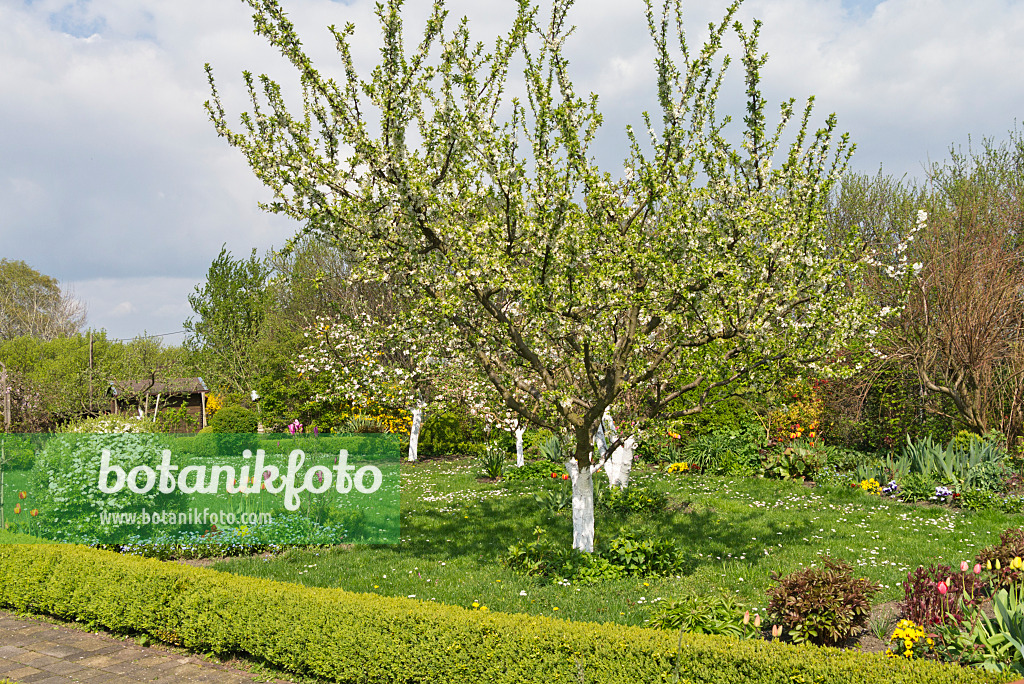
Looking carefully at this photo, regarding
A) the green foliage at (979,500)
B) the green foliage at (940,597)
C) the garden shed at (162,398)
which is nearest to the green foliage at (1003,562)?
the green foliage at (940,597)

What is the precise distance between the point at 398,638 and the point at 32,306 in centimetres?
5203

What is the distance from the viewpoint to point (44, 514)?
9344 mm

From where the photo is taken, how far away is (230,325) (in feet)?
81.7

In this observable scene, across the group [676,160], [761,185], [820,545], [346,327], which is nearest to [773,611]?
[820,545]

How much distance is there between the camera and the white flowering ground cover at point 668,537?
702 cm

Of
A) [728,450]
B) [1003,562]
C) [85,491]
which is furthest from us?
[728,450]

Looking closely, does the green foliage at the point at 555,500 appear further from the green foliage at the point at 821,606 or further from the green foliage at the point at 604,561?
the green foliage at the point at 821,606

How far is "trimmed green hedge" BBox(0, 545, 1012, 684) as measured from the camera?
4.47 m

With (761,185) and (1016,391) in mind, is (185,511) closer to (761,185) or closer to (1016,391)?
(761,185)

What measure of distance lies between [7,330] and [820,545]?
50782mm

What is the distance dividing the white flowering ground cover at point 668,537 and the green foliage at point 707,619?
73 cm

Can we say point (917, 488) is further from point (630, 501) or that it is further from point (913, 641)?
point (913, 641)

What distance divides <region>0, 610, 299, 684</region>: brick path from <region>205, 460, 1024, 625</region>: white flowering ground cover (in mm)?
1675

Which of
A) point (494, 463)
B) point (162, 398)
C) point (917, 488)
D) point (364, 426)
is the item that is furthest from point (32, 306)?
point (917, 488)
